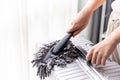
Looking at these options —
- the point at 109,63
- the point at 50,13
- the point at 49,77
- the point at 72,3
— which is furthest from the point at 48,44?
the point at 72,3

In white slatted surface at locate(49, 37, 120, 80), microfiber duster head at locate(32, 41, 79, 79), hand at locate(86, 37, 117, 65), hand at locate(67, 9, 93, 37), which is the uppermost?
hand at locate(67, 9, 93, 37)

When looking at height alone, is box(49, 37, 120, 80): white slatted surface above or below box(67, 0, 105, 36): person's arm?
below

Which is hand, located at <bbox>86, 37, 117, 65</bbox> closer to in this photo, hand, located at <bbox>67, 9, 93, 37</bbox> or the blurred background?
A: hand, located at <bbox>67, 9, 93, 37</bbox>

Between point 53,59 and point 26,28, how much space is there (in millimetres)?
434

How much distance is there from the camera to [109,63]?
0.87 metres

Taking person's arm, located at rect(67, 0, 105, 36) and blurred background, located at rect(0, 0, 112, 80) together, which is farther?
blurred background, located at rect(0, 0, 112, 80)

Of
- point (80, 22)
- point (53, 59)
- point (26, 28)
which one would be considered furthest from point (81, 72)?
point (26, 28)

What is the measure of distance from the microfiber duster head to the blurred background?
218mm

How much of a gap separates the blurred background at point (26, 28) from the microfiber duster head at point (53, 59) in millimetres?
218

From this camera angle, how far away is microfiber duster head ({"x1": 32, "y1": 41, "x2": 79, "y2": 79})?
33.2 inches

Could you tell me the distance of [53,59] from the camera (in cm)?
85

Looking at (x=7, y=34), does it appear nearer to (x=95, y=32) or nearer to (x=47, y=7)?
(x=47, y=7)

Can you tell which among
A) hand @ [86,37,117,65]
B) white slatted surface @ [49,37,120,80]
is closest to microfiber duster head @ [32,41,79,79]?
white slatted surface @ [49,37,120,80]

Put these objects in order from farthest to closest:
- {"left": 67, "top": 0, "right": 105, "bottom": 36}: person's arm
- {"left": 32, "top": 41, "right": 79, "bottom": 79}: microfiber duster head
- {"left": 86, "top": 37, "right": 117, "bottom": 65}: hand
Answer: {"left": 67, "top": 0, "right": 105, "bottom": 36}: person's arm → {"left": 32, "top": 41, "right": 79, "bottom": 79}: microfiber duster head → {"left": 86, "top": 37, "right": 117, "bottom": 65}: hand
